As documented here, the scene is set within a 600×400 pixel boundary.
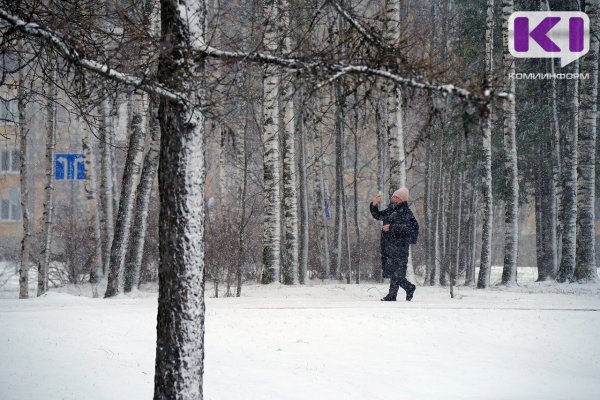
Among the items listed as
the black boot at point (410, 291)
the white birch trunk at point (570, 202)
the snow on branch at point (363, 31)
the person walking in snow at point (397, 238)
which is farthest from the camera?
the white birch trunk at point (570, 202)

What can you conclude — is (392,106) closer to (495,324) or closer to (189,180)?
(495,324)

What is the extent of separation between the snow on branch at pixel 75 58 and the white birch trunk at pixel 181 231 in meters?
0.29

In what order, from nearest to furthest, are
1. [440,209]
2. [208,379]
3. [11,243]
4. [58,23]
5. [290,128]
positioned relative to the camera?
[58,23] < [208,379] < [290,128] < [440,209] < [11,243]

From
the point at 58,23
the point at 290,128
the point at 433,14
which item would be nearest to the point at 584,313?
the point at 290,128

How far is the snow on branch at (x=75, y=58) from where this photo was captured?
5070mm

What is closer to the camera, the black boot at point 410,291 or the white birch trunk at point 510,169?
the black boot at point 410,291

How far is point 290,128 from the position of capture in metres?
17.3

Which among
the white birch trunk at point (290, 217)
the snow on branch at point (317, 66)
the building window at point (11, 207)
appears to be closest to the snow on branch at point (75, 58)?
the snow on branch at point (317, 66)

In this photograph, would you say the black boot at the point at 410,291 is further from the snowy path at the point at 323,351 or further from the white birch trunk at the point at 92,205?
the white birch trunk at the point at 92,205

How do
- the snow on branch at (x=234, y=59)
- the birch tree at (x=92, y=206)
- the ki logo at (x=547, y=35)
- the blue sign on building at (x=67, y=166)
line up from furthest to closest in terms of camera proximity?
the ki logo at (x=547, y=35), the birch tree at (x=92, y=206), the blue sign on building at (x=67, y=166), the snow on branch at (x=234, y=59)

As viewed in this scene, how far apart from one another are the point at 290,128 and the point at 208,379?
10.1 meters

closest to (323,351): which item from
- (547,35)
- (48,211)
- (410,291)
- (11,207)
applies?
(410,291)

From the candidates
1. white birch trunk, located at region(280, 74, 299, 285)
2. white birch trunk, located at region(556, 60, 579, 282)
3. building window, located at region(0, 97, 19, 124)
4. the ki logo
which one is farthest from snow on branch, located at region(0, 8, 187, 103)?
the ki logo

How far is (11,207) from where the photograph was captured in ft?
152
